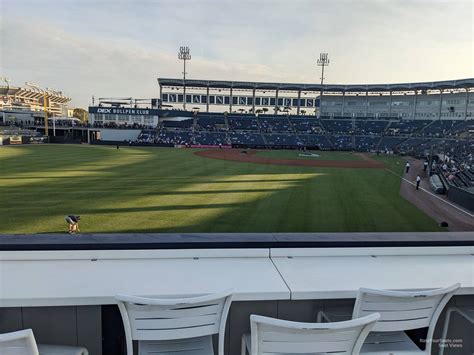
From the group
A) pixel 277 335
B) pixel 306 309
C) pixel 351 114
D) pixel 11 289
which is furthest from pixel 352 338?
pixel 351 114

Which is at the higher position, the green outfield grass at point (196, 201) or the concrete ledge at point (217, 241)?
the concrete ledge at point (217, 241)

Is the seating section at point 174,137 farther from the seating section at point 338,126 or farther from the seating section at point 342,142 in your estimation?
the seating section at point 338,126

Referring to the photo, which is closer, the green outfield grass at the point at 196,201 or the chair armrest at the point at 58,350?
the chair armrest at the point at 58,350

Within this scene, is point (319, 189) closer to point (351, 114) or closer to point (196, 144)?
point (196, 144)

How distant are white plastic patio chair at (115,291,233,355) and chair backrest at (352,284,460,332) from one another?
2.70 ft

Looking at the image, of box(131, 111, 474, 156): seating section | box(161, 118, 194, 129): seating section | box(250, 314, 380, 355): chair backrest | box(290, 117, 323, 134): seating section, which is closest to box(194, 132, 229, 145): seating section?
box(131, 111, 474, 156): seating section

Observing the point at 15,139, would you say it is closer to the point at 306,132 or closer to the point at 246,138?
the point at 246,138

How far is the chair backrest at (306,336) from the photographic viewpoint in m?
1.77

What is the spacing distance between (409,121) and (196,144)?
39.6 m

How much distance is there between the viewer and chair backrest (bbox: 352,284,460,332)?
211 cm

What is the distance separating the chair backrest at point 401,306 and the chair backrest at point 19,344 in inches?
68.7

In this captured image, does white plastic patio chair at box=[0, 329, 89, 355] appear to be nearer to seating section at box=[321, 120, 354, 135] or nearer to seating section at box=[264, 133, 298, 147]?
seating section at box=[264, 133, 298, 147]

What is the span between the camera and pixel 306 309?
8.98 ft

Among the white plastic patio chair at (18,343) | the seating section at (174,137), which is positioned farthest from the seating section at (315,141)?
the white plastic patio chair at (18,343)
